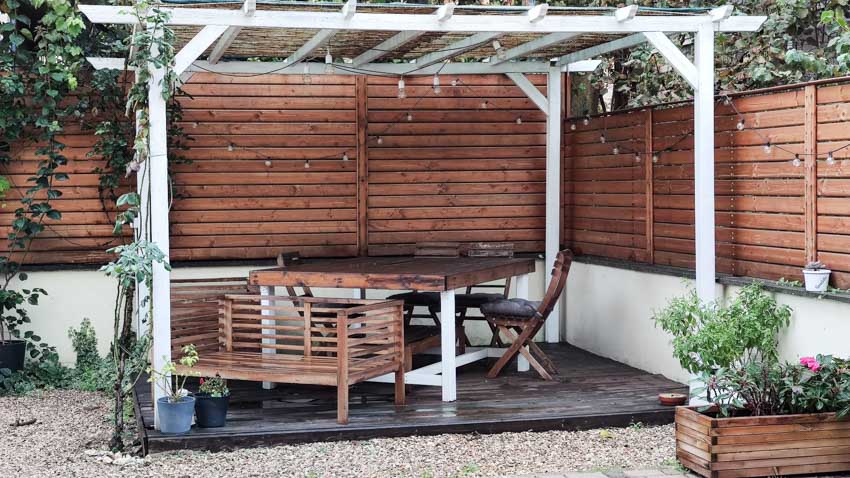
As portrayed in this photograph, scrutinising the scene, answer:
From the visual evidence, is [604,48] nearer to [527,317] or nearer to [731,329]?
[527,317]

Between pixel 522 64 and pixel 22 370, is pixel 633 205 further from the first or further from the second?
pixel 22 370

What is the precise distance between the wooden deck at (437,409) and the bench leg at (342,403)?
61 millimetres

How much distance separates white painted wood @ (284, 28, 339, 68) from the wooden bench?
5.61ft

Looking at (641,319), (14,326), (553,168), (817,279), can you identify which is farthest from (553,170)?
(14,326)

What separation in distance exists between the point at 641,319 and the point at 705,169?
179 centimetres

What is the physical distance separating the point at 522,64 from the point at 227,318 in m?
3.65

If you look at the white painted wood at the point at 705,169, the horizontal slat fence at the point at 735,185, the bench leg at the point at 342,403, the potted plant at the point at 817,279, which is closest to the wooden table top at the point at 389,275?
the bench leg at the point at 342,403

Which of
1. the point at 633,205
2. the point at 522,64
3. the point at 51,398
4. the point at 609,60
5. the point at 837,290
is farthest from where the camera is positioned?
the point at 609,60

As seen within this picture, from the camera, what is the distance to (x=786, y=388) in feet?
17.4

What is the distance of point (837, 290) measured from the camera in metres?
6.02

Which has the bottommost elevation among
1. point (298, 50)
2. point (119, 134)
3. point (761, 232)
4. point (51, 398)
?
point (51, 398)

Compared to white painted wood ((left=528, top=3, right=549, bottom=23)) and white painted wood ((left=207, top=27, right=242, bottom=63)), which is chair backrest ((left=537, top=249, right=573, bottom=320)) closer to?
white painted wood ((left=528, top=3, right=549, bottom=23))

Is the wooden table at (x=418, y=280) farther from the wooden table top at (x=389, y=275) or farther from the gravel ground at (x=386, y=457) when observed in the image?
the gravel ground at (x=386, y=457)

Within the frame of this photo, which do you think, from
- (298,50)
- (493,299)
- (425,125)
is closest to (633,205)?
(493,299)
